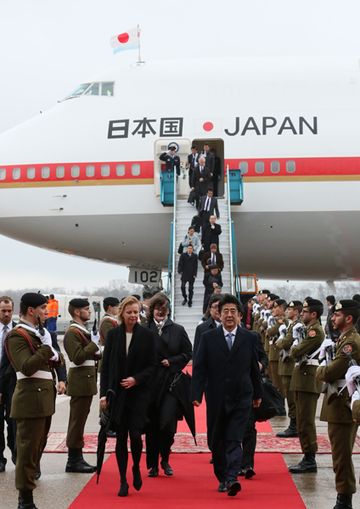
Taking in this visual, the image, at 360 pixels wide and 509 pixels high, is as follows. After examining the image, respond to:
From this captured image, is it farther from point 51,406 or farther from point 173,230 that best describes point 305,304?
point 173,230

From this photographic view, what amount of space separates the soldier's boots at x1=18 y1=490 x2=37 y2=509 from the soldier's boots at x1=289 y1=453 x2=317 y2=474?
2.74 meters

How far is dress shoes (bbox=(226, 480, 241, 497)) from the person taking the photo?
23.6 ft

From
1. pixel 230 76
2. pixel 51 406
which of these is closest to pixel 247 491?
pixel 51 406

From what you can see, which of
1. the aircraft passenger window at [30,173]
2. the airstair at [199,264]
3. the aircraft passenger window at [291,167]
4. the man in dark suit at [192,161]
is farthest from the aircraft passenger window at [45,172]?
the aircraft passenger window at [291,167]

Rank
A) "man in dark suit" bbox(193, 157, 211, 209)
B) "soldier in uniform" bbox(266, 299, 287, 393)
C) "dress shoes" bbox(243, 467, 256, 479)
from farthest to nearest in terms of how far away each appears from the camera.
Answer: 1. "man in dark suit" bbox(193, 157, 211, 209)
2. "soldier in uniform" bbox(266, 299, 287, 393)
3. "dress shoes" bbox(243, 467, 256, 479)

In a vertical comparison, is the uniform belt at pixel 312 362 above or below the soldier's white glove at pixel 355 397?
above

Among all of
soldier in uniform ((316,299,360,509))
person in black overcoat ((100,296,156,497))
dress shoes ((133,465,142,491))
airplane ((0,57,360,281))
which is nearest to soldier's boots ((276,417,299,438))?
person in black overcoat ((100,296,156,497))

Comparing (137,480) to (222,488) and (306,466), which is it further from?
(306,466)

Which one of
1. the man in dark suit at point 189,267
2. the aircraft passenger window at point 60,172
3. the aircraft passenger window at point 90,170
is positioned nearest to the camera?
the man in dark suit at point 189,267

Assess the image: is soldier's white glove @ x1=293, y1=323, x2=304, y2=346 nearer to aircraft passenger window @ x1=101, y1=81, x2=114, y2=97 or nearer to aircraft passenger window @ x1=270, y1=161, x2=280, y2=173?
aircraft passenger window @ x1=270, y1=161, x2=280, y2=173

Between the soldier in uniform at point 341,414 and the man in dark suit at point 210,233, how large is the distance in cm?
1271

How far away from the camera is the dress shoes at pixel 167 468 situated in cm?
825

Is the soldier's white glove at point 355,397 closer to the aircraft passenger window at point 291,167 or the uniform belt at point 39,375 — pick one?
the uniform belt at point 39,375

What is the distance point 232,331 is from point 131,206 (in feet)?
45.4
